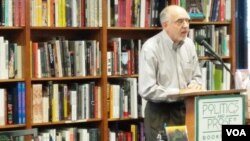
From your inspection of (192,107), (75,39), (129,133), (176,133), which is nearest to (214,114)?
(192,107)

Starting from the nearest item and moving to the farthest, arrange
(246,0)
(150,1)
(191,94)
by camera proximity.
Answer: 1. (191,94)
2. (150,1)
3. (246,0)

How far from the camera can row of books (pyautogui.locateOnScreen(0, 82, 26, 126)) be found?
11.5ft

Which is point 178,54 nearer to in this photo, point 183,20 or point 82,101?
point 183,20

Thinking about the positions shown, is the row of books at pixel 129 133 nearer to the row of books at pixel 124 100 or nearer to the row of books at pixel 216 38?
the row of books at pixel 124 100

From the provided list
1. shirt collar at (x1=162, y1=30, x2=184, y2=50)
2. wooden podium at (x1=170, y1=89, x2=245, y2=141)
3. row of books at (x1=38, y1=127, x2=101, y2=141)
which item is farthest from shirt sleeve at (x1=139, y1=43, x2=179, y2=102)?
row of books at (x1=38, y1=127, x2=101, y2=141)

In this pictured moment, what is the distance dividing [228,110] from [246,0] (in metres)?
2.98

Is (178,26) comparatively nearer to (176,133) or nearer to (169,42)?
(169,42)

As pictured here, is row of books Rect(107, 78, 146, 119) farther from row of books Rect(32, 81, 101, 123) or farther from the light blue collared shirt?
the light blue collared shirt

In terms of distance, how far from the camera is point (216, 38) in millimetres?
4418

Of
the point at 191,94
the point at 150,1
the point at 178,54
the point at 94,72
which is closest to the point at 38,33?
the point at 94,72

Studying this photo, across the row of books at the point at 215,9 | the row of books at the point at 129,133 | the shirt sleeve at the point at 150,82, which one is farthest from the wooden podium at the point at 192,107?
the row of books at the point at 215,9

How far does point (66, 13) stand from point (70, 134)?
0.97m

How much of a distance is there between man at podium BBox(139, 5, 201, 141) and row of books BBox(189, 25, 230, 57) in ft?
3.47

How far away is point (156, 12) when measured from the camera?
4.07 m
